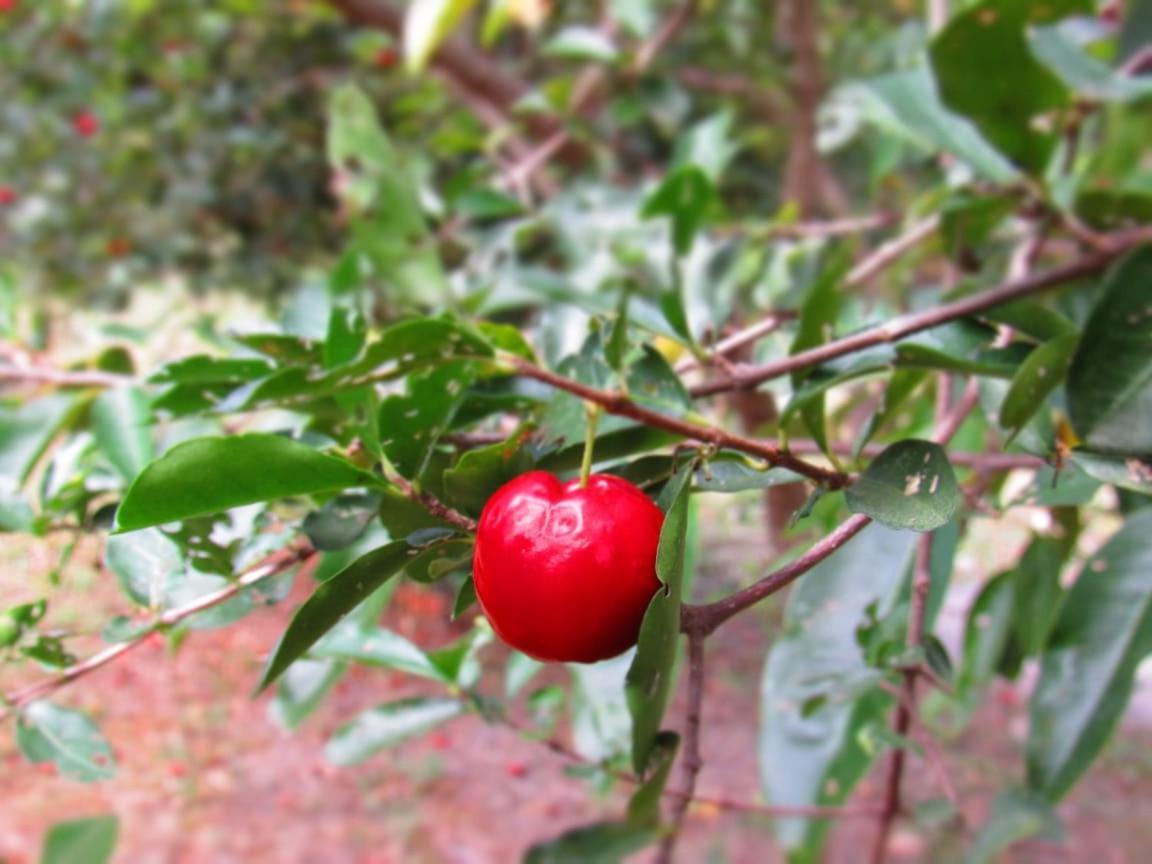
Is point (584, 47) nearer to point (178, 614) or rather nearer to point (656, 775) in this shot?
point (178, 614)

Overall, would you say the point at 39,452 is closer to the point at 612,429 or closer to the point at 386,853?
the point at 612,429

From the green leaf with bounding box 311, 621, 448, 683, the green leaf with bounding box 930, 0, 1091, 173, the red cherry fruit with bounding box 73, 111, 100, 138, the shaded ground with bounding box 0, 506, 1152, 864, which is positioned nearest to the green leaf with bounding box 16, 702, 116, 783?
the green leaf with bounding box 311, 621, 448, 683

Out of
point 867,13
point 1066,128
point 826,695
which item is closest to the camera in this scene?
point 826,695

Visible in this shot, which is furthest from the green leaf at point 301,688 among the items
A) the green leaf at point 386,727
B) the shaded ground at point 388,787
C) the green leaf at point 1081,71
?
the shaded ground at point 388,787

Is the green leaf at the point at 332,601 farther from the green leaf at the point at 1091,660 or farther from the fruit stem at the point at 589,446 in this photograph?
the green leaf at the point at 1091,660

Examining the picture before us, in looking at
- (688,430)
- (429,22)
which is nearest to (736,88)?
(429,22)

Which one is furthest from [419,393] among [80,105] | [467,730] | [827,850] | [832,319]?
[80,105]
